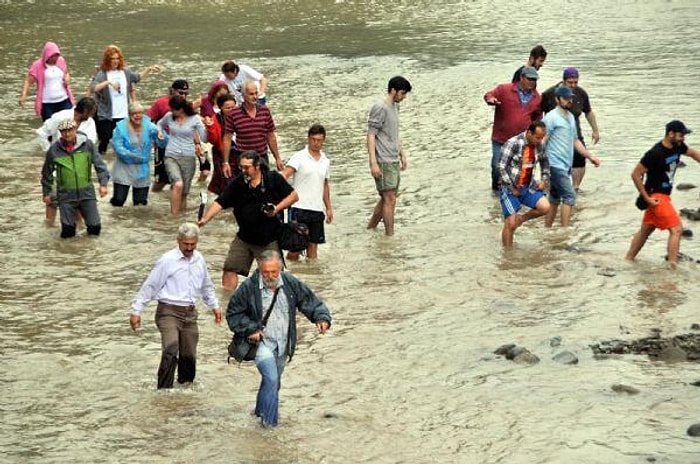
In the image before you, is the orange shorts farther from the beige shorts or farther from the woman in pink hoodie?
the woman in pink hoodie

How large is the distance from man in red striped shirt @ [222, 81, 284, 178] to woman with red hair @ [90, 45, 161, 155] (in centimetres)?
328

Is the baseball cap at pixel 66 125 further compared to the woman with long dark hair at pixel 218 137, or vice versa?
the woman with long dark hair at pixel 218 137

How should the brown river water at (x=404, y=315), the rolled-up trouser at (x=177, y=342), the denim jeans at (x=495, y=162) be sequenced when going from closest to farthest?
1. the brown river water at (x=404, y=315)
2. the rolled-up trouser at (x=177, y=342)
3. the denim jeans at (x=495, y=162)

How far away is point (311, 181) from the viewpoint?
14062 millimetres

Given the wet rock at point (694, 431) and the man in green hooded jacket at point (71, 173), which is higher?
the man in green hooded jacket at point (71, 173)

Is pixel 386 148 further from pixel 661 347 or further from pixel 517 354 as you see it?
pixel 661 347

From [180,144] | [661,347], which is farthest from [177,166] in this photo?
[661,347]

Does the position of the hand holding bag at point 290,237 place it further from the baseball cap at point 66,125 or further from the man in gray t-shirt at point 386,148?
the baseball cap at point 66,125

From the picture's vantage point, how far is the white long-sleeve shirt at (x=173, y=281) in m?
10.6

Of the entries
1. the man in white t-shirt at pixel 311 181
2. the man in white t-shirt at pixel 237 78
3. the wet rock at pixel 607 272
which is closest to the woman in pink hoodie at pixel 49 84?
the man in white t-shirt at pixel 237 78

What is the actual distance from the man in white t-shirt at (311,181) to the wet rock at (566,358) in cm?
339

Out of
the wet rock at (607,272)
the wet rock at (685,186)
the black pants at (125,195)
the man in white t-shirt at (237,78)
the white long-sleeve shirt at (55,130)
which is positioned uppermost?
the man in white t-shirt at (237,78)

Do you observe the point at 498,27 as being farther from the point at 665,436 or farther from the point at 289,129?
the point at 665,436

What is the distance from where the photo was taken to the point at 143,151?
16156 mm
